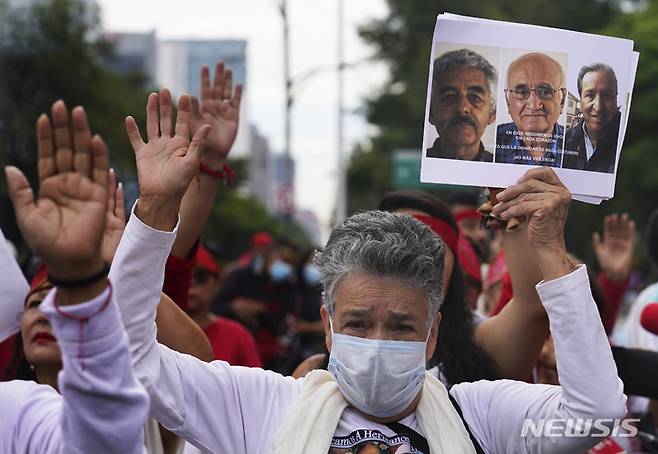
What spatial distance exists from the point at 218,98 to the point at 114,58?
2389 cm

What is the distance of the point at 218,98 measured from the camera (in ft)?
13.4

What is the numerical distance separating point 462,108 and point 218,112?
1110mm

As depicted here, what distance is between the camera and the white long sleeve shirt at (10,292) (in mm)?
3358

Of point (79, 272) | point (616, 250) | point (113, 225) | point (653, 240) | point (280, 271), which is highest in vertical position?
A: point (79, 272)

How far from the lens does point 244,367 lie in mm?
3123

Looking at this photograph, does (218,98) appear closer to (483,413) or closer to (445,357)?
(445,357)

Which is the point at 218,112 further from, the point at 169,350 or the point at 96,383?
the point at 96,383

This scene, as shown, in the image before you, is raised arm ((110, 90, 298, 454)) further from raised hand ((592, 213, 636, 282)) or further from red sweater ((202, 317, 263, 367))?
raised hand ((592, 213, 636, 282))

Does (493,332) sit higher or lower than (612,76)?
lower

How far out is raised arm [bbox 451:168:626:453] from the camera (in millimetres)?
2883

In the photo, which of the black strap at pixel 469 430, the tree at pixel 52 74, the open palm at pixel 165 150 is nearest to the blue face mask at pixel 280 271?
the tree at pixel 52 74

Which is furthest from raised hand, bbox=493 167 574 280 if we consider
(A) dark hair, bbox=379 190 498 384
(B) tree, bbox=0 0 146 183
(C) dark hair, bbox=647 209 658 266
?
(B) tree, bbox=0 0 146 183

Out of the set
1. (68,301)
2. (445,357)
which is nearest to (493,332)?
(445,357)

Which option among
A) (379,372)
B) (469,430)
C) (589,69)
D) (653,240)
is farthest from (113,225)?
(653,240)
